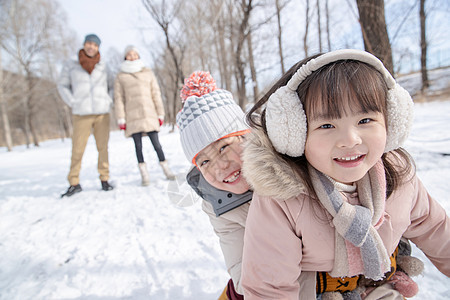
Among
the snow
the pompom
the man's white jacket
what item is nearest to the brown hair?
the pompom

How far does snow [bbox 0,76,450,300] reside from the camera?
4.76 feet

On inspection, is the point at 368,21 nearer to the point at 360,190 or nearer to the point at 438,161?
the point at 438,161

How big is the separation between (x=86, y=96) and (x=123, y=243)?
2093 millimetres

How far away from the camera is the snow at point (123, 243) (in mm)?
1450

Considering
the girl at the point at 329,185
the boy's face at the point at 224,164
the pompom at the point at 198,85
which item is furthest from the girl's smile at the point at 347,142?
the pompom at the point at 198,85

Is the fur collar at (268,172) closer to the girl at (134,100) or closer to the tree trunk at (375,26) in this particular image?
the tree trunk at (375,26)

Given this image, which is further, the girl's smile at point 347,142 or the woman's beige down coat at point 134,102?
the woman's beige down coat at point 134,102

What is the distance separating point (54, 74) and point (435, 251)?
66.5 ft

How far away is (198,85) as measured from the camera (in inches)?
52.2

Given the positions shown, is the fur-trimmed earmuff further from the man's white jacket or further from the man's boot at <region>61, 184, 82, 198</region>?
the man's boot at <region>61, 184, 82, 198</region>

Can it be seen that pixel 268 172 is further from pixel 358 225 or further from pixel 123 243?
pixel 123 243

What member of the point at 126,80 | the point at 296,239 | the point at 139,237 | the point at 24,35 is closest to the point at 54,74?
the point at 24,35

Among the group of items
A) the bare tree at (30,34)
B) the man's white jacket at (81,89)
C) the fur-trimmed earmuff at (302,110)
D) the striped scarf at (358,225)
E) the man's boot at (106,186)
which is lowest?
the man's boot at (106,186)

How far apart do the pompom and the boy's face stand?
0.33 metres
